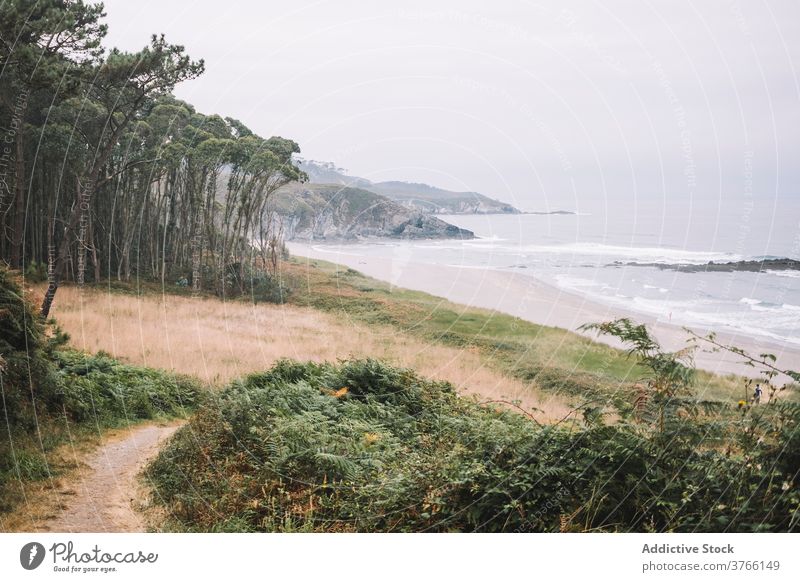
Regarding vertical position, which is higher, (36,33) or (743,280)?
(36,33)

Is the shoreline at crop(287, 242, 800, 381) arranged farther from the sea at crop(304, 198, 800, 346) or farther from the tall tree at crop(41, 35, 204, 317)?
the tall tree at crop(41, 35, 204, 317)

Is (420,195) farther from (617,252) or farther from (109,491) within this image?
(109,491)

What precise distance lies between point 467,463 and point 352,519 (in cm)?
96

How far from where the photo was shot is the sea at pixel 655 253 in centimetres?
498

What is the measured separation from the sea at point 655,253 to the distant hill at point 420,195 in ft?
0.34

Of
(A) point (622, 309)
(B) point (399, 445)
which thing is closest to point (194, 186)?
(B) point (399, 445)

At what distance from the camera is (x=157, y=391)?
6387 millimetres

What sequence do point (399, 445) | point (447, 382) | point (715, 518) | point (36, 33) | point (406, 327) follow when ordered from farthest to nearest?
point (406, 327)
point (447, 382)
point (36, 33)
point (399, 445)
point (715, 518)

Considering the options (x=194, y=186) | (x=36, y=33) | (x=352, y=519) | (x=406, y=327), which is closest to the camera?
(x=352, y=519)

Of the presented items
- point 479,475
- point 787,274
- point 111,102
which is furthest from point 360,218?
point 787,274

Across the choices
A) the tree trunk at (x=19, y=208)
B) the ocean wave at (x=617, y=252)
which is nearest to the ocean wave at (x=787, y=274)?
the ocean wave at (x=617, y=252)

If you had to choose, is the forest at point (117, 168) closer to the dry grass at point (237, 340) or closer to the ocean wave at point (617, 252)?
the dry grass at point (237, 340)

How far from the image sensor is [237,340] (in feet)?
23.0

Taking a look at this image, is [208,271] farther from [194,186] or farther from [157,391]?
[157,391]
